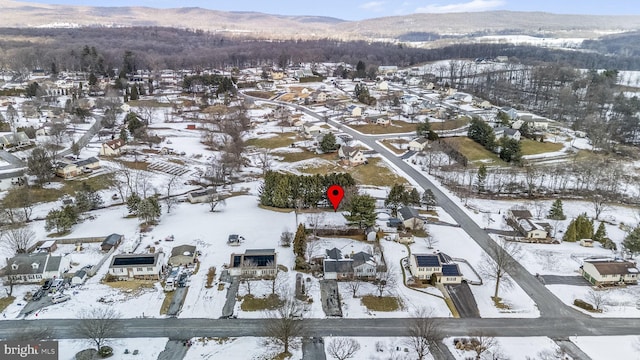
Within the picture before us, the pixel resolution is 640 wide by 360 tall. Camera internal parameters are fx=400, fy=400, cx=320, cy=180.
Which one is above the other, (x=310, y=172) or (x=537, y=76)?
(x=537, y=76)

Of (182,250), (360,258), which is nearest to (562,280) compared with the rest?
(360,258)

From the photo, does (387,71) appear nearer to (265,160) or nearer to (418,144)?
(418,144)

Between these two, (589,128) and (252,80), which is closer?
(589,128)

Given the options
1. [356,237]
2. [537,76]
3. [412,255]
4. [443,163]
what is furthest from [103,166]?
[537,76]

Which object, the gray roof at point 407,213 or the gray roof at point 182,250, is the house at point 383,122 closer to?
the gray roof at point 407,213

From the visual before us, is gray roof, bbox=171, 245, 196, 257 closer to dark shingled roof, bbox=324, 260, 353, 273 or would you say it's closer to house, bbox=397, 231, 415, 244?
dark shingled roof, bbox=324, 260, 353, 273

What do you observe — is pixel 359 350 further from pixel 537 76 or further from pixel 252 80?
pixel 537 76
